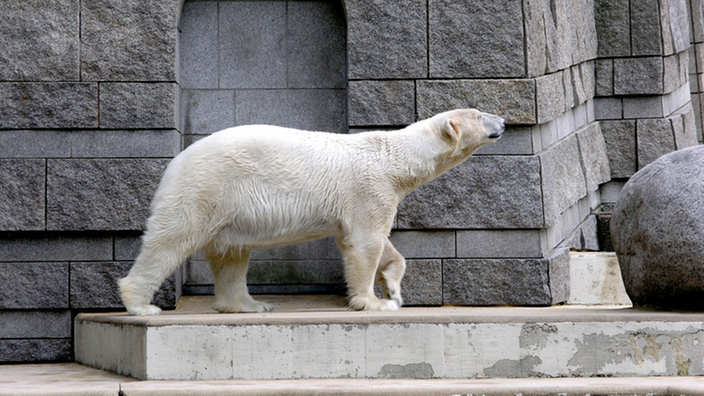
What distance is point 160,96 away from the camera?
791cm

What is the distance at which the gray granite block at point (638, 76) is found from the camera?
34.9 feet

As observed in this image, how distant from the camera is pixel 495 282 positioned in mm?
8023

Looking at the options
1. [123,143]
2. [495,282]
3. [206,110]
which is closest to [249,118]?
[206,110]

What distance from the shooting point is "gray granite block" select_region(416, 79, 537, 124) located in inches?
319

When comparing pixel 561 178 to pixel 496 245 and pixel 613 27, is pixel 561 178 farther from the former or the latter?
pixel 613 27

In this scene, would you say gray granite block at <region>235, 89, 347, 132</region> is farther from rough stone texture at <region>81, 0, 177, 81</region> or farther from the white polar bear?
the white polar bear

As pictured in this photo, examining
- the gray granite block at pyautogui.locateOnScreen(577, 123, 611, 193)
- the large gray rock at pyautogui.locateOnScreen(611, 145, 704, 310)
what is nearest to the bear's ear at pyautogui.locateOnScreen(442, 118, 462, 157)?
the large gray rock at pyautogui.locateOnScreen(611, 145, 704, 310)

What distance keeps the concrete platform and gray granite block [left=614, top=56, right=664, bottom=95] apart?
575 cm

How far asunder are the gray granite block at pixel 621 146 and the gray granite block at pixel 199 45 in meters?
4.86

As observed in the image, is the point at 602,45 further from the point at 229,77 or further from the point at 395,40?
the point at 229,77

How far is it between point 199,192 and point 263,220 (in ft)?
1.61

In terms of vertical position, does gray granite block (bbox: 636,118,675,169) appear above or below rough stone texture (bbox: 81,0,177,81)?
below

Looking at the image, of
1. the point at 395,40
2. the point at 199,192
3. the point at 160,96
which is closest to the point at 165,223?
the point at 199,192

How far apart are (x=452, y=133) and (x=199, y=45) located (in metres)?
2.75
